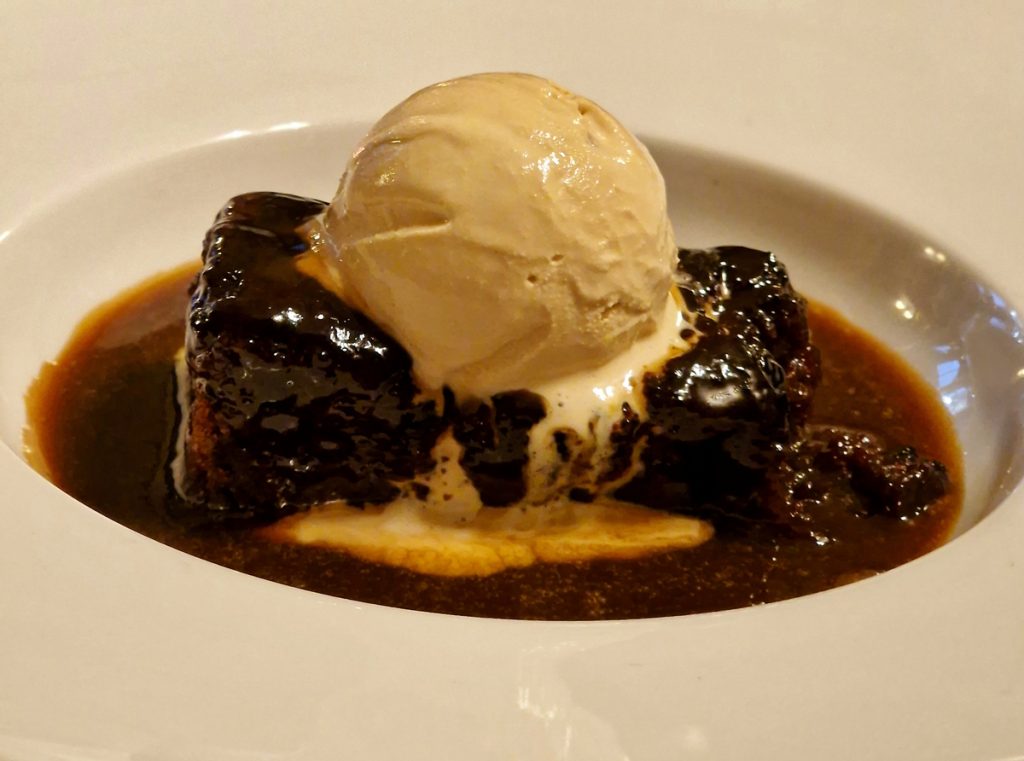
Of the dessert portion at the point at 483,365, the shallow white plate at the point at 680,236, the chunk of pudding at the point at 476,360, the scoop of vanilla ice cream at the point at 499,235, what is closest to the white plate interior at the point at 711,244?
the shallow white plate at the point at 680,236

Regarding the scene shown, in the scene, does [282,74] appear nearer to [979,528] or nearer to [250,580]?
[250,580]

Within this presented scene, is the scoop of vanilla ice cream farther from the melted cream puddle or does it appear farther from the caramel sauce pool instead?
the caramel sauce pool

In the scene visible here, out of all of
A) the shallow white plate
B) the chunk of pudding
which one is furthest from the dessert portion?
the shallow white plate

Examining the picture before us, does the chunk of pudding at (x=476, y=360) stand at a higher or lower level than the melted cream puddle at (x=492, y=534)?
higher

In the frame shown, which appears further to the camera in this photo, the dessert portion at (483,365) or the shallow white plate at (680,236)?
the dessert portion at (483,365)

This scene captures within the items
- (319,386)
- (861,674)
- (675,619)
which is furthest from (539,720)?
(319,386)

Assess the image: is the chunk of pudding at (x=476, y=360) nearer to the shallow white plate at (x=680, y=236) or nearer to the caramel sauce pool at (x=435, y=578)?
the caramel sauce pool at (x=435, y=578)

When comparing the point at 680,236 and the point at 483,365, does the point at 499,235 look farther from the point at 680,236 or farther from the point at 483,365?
the point at 680,236
